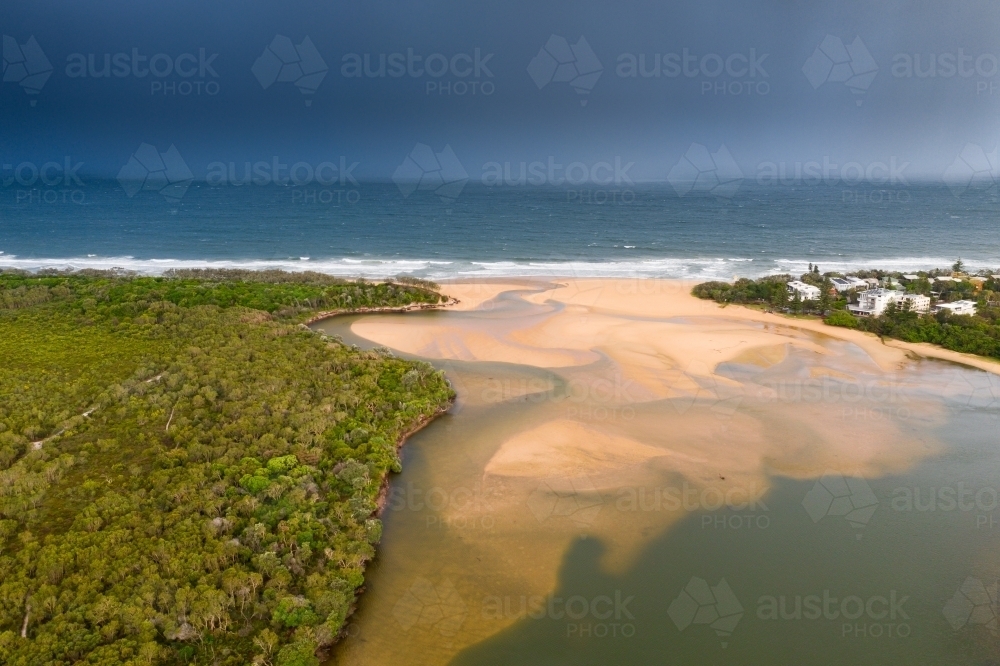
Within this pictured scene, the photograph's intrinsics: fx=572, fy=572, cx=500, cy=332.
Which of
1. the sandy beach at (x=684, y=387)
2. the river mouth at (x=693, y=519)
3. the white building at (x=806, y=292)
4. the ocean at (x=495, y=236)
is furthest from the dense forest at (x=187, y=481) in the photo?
the white building at (x=806, y=292)


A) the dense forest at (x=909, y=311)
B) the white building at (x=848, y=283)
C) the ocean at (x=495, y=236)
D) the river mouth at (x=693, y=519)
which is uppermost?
the ocean at (x=495, y=236)

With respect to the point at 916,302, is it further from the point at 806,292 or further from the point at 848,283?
the point at 848,283

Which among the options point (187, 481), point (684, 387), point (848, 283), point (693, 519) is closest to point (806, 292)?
point (848, 283)

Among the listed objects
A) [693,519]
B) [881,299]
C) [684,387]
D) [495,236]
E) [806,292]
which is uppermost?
[495,236]

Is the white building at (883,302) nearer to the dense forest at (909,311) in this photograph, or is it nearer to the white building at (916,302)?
the white building at (916,302)

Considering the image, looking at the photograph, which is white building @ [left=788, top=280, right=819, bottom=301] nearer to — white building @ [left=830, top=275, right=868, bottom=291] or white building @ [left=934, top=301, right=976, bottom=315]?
white building @ [left=830, top=275, right=868, bottom=291]

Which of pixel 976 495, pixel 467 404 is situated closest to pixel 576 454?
pixel 467 404
